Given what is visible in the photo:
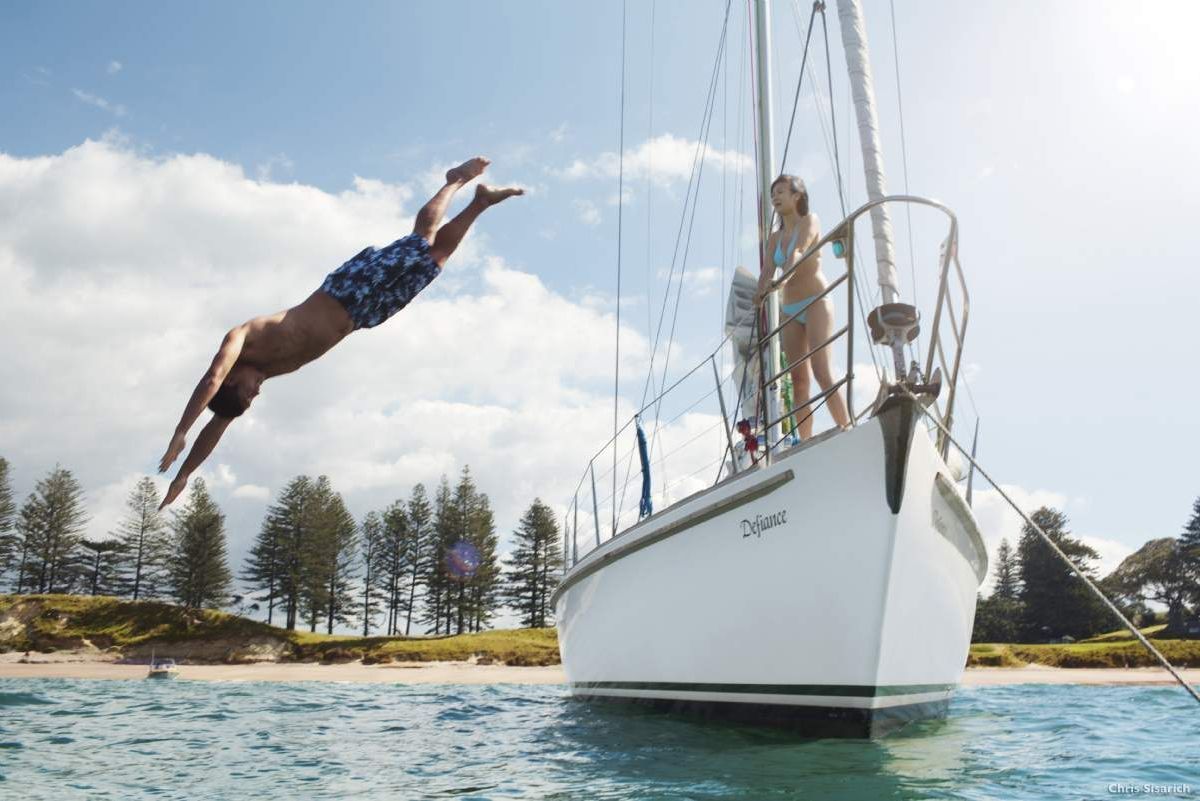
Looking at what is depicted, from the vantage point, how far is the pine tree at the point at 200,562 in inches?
1720

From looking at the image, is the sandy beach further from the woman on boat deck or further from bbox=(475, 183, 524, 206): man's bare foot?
bbox=(475, 183, 524, 206): man's bare foot

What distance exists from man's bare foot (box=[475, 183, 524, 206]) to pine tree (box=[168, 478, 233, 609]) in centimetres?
4655

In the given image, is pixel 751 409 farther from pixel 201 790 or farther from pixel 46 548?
pixel 46 548

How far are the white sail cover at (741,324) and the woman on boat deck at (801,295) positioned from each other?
1.00 meters

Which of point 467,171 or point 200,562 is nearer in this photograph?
point 467,171

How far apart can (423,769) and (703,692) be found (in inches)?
83.3

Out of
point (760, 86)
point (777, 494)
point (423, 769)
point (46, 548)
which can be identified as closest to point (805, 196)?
point (777, 494)

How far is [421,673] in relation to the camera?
21016 mm

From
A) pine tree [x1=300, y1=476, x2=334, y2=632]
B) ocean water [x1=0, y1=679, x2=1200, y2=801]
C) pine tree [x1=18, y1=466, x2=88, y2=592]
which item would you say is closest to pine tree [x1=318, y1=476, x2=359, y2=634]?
pine tree [x1=300, y1=476, x2=334, y2=632]

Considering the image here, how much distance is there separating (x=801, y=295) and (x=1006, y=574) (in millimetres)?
50478

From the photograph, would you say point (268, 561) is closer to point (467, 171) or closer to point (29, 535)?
point (29, 535)

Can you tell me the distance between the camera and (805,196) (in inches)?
239

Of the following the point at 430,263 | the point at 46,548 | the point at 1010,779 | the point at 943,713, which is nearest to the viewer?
the point at 1010,779

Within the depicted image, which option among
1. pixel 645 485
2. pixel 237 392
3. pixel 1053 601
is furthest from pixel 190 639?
pixel 1053 601
